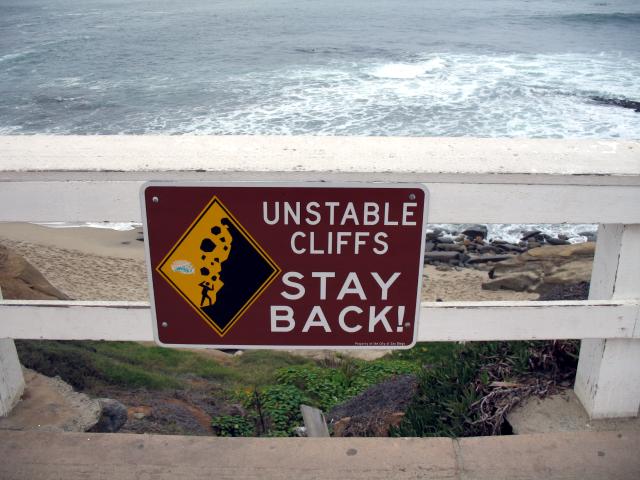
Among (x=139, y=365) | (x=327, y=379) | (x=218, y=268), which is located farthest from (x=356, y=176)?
(x=139, y=365)

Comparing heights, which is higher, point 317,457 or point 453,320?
point 453,320

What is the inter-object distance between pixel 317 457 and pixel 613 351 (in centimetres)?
116

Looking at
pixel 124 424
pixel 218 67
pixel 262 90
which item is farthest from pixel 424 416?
pixel 218 67

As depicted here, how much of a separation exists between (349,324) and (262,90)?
24.8 meters

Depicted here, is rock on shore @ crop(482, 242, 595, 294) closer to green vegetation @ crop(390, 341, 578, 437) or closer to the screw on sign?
green vegetation @ crop(390, 341, 578, 437)

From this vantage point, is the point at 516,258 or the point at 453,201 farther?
the point at 516,258

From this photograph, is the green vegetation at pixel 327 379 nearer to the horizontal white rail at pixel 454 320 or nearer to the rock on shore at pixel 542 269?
the horizontal white rail at pixel 454 320

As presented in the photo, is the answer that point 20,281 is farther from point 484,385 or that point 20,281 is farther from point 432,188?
point 432,188

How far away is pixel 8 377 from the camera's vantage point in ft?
9.44

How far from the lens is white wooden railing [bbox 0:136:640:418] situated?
2.31m

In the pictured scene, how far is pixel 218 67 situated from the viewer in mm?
30797

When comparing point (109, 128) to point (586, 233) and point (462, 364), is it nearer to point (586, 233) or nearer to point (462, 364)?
point (586, 233)

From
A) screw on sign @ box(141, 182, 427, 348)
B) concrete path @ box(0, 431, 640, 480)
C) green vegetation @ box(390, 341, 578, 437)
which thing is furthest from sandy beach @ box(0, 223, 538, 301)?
screw on sign @ box(141, 182, 427, 348)

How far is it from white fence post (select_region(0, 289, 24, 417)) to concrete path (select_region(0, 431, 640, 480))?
146 millimetres
